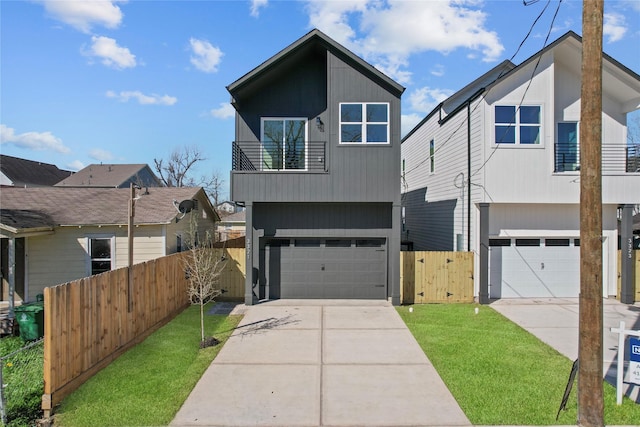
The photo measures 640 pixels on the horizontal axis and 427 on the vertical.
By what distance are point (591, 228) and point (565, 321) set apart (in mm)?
6797

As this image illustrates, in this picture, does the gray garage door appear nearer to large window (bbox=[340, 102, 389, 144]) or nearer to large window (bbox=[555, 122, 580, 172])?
large window (bbox=[340, 102, 389, 144])

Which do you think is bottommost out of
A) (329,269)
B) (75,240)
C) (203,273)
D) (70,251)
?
(329,269)

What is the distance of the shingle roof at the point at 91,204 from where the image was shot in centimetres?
1338

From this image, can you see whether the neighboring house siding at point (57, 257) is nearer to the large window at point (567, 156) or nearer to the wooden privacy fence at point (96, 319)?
the wooden privacy fence at point (96, 319)

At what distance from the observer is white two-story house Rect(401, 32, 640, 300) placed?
42.1 ft

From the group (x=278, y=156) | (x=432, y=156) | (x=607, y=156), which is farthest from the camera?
(x=432, y=156)

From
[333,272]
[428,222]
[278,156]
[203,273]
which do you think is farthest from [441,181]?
[203,273]

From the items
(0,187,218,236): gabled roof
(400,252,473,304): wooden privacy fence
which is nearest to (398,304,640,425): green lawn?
(400,252,473,304): wooden privacy fence

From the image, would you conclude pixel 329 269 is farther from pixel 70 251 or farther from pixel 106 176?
pixel 106 176

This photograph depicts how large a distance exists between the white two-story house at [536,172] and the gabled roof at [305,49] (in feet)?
10.7

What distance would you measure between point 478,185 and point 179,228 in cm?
1090

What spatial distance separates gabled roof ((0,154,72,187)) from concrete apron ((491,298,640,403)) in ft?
125

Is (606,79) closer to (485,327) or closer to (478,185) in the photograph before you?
(478,185)

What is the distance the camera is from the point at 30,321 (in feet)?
30.6
